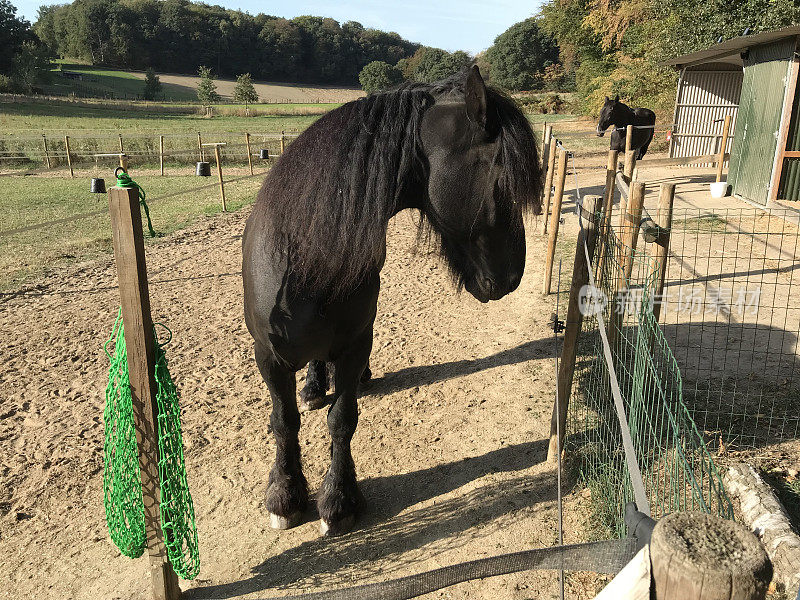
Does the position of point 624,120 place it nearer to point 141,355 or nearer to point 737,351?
point 737,351

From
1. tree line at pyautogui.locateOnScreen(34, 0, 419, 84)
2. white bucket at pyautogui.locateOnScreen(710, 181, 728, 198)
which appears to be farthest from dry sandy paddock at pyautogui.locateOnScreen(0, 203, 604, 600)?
tree line at pyautogui.locateOnScreen(34, 0, 419, 84)

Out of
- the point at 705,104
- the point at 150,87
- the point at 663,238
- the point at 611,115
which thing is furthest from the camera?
the point at 150,87

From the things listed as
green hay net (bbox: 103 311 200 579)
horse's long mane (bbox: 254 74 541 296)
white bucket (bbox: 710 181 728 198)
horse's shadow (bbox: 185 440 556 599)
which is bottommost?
horse's shadow (bbox: 185 440 556 599)

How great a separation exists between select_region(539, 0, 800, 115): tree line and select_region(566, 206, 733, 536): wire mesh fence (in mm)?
15484

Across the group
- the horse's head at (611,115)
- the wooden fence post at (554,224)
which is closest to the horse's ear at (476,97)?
the wooden fence post at (554,224)

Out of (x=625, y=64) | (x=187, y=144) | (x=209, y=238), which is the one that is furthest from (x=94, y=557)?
(x=625, y=64)

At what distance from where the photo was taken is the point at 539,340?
17.7 feet

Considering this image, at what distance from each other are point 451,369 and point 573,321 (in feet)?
5.77

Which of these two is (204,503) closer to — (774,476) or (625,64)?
(774,476)

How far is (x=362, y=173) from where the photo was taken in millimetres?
2113

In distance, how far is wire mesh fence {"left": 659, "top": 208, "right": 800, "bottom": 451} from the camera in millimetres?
3793

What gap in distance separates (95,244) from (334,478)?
777 centimetres

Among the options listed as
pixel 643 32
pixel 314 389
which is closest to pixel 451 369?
pixel 314 389

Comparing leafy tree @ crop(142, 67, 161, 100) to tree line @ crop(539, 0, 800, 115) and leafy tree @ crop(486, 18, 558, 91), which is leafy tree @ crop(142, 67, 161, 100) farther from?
tree line @ crop(539, 0, 800, 115)
